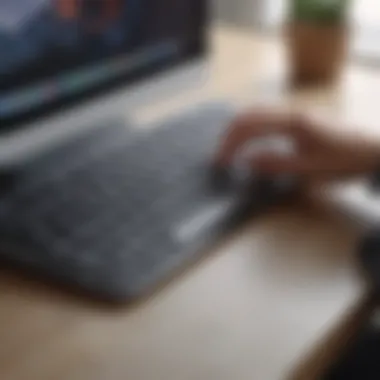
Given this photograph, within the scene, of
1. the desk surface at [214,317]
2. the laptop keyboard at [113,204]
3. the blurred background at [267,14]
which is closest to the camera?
the desk surface at [214,317]

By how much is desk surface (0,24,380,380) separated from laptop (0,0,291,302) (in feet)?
0.08

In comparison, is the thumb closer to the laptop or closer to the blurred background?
the laptop

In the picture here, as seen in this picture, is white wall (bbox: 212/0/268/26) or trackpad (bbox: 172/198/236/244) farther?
white wall (bbox: 212/0/268/26)

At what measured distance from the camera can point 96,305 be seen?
2.54ft

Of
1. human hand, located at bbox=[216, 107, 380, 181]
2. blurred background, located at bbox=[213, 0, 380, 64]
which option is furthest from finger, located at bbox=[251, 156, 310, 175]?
blurred background, located at bbox=[213, 0, 380, 64]

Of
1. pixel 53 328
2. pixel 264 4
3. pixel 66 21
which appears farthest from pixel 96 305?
pixel 264 4

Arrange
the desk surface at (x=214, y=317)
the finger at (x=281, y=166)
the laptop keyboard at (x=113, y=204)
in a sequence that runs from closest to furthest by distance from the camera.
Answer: the desk surface at (x=214, y=317)
the laptop keyboard at (x=113, y=204)
the finger at (x=281, y=166)

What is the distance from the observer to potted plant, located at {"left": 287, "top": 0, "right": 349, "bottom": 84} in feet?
4.21

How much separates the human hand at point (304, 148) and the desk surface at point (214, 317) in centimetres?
8

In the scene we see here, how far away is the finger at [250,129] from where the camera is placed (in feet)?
3.29

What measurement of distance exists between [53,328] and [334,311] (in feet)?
0.74

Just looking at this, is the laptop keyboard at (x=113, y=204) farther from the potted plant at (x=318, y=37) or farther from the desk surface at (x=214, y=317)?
the potted plant at (x=318, y=37)

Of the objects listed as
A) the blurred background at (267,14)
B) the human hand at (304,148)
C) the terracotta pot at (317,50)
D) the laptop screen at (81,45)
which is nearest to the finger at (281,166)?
the human hand at (304,148)

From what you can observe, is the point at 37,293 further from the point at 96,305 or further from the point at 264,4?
the point at 264,4
